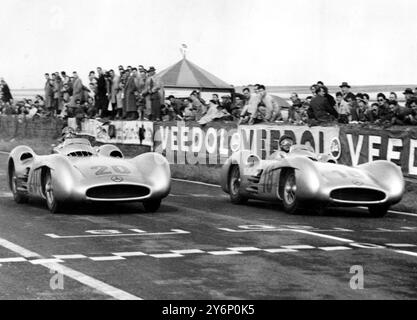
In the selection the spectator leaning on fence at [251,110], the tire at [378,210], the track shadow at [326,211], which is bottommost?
the track shadow at [326,211]

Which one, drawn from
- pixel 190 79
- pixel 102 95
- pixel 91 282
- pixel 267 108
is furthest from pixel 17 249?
pixel 190 79

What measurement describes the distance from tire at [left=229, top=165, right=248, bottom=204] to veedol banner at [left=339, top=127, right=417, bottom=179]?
6.97 feet

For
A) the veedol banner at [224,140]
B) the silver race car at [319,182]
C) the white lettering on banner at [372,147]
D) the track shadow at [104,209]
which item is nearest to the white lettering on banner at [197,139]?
the veedol banner at [224,140]

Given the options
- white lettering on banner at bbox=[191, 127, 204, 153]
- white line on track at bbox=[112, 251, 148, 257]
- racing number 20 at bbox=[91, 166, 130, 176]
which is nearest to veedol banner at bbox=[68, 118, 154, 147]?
white lettering on banner at bbox=[191, 127, 204, 153]

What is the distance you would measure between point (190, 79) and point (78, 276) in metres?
36.9

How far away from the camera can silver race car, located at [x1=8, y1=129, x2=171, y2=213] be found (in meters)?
13.1

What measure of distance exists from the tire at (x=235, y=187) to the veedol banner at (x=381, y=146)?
2125 millimetres

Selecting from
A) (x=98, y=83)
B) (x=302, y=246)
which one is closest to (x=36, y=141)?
(x=98, y=83)

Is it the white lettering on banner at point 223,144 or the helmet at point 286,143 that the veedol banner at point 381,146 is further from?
the white lettering on banner at point 223,144

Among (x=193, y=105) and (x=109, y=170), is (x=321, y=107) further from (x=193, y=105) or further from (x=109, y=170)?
(x=109, y=170)

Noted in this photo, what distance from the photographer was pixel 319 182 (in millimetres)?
13445

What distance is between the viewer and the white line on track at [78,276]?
717 cm
